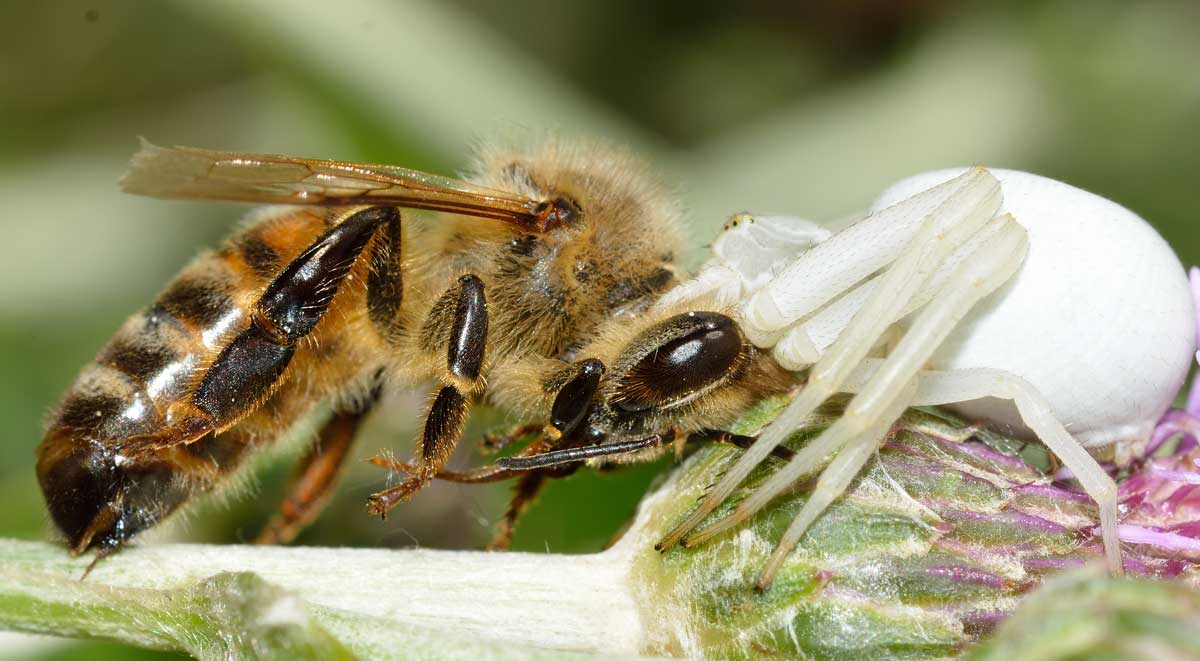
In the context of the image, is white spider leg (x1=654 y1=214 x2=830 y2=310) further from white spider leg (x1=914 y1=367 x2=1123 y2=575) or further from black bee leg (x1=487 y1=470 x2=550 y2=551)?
black bee leg (x1=487 y1=470 x2=550 y2=551)

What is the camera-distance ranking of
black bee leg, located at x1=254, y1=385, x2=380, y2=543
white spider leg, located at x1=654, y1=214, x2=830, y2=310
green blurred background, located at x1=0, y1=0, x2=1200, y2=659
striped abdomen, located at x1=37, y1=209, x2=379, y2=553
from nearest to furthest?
1. striped abdomen, located at x1=37, y1=209, x2=379, y2=553
2. white spider leg, located at x1=654, y1=214, x2=830, y2=310
3. black bee leg, located at x1=254, y1=385, x2=380, y2=543
4. green blurred background, located at x1=0, y1=0, x2=1200, y2=659

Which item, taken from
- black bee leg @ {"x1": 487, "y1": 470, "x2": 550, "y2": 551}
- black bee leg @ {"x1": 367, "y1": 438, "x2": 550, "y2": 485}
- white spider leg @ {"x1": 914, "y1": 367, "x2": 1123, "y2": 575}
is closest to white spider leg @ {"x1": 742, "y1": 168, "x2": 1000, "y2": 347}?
white spider leg @ {"x1": 914, "y1": 367, "x2": 1123, "y2": 575}

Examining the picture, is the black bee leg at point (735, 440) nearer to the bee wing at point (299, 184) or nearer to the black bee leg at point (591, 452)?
the black bee leg at point (591, 452)

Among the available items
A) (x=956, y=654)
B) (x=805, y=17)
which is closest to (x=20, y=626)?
(x=956, y=654)

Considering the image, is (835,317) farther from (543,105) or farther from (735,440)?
(543,105)

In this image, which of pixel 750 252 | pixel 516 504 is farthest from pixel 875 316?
pixel 516 504

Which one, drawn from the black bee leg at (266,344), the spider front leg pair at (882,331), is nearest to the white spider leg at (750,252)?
the spider front leg pair at (882,331)
